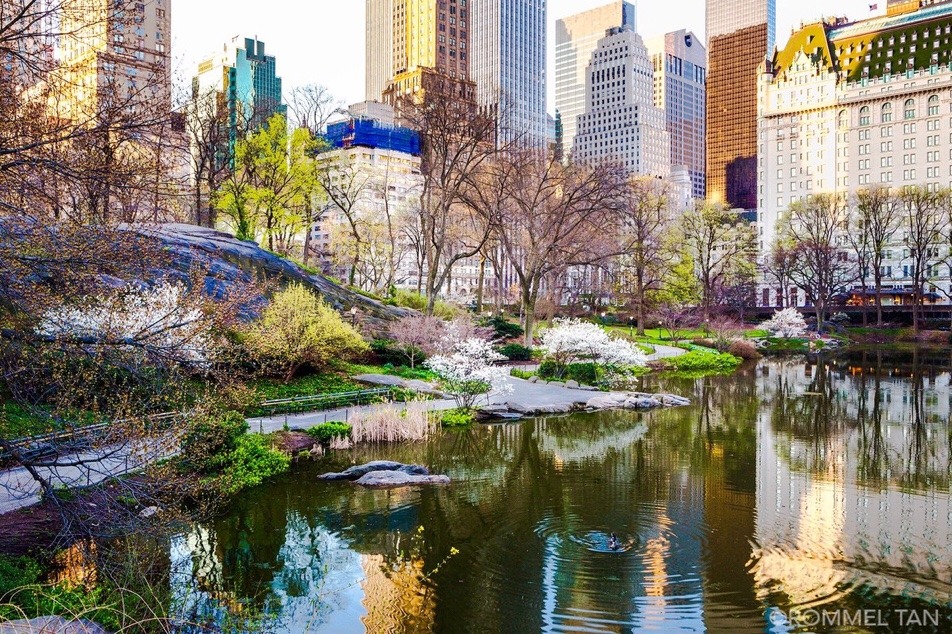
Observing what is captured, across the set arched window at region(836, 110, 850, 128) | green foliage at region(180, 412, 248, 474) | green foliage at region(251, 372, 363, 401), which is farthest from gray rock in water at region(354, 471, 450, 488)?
arched window at region(836, 110, 850, 128)

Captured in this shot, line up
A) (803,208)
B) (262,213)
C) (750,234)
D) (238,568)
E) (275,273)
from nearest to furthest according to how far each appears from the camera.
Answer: (238,568) → (275,273) → (262,213) → (750,234) → (803,208)

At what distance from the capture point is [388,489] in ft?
55.8

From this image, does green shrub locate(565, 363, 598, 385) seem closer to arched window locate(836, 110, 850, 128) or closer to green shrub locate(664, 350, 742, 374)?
green shrub locate(664, 350, 742, 374)

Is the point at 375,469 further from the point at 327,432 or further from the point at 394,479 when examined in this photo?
the point at 327,432

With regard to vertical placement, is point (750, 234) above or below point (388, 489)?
above

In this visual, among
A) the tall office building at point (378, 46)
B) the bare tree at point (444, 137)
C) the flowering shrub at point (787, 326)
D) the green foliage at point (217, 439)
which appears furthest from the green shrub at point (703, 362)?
the tall office building at point (378, 46)

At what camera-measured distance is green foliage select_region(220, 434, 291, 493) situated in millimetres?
16719

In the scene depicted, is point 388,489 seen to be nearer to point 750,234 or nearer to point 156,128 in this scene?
point 156,128

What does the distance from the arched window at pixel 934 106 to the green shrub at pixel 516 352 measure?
91731 millimetres

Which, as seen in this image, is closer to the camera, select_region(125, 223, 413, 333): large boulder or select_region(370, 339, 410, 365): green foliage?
select_region(125, 223, 413, 333): large boulder

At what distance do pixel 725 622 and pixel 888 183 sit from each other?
113194 mm

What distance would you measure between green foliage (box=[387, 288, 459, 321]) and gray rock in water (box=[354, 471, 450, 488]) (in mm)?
23295

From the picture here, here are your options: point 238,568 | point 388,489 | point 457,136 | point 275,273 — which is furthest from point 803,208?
point 238,568

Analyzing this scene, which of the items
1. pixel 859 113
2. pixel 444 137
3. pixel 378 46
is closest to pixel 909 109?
pixel 859 113
